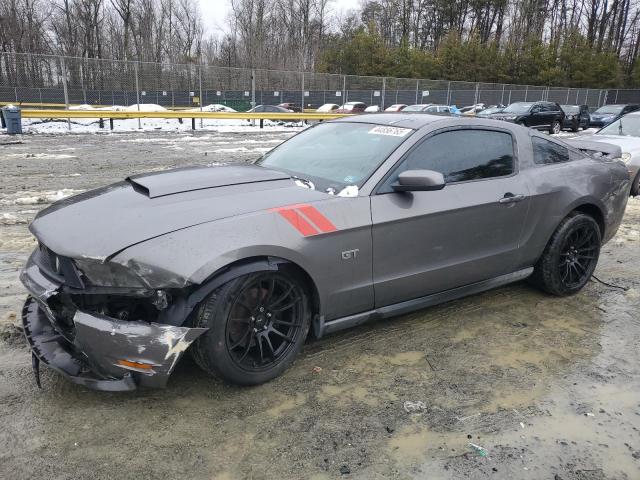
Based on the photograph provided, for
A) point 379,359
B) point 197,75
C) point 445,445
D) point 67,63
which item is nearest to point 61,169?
point 379,359

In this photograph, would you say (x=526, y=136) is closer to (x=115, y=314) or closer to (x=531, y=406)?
(x=531, y=406)

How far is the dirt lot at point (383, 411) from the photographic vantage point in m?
2.42

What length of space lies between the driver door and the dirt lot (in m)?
0.46

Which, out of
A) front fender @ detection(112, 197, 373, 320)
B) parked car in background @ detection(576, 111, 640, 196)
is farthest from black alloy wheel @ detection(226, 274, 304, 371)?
parked car in background @ detection(576, 111, 640, 196)

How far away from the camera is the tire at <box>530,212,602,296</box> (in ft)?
14.2

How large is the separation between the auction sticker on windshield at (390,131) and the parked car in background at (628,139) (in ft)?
20.7

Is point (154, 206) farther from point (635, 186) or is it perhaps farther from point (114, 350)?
point (635, 186)

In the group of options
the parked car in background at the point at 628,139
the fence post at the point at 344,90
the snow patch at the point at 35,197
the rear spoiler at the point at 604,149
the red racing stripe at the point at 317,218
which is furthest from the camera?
the fence post at the point at 344,90

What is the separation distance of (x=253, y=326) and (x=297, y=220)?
64 cm

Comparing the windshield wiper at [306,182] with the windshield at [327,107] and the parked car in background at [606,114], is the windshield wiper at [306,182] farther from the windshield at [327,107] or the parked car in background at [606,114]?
the parked car in background at [606,114]

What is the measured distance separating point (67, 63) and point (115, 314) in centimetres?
2089

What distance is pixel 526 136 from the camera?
4246 millimetres

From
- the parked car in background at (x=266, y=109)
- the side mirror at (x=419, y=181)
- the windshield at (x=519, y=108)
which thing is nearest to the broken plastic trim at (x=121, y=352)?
the side mirror at (x=419, y=181)

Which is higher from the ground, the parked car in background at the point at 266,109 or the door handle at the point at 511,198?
the door handle at the point at 511,198
